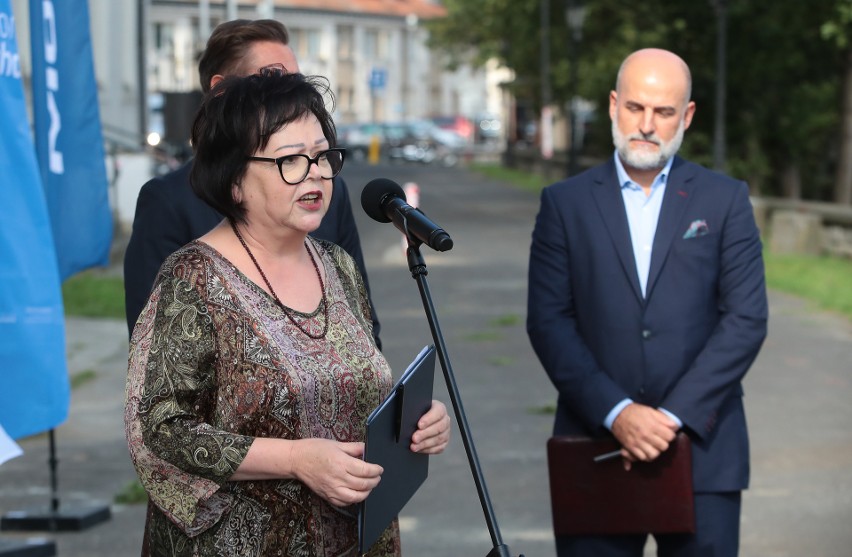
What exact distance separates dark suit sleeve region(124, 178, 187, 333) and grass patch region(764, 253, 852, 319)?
36.4 feet

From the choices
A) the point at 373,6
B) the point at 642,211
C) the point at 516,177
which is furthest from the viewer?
the point at 373,6

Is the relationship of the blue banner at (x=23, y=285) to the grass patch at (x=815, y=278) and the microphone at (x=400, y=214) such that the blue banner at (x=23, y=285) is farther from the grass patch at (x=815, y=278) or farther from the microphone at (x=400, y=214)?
the grass patch at (x=815, y=278)

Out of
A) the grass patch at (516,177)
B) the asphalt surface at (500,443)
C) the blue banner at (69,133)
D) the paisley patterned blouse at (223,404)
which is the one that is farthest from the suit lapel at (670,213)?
the grass patch at (516,177)

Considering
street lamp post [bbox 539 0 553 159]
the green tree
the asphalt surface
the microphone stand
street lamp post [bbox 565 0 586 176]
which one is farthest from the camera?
street lamp post [bbox 539 0 553 159]

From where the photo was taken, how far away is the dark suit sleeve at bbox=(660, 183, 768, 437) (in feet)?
14.2

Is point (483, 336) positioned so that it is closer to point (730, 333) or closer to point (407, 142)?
point (730, 333)

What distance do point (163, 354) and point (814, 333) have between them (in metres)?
10.9

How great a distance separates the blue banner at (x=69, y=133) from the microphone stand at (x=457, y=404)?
3.64 meters

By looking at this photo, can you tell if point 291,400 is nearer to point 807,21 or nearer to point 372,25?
point 807,21

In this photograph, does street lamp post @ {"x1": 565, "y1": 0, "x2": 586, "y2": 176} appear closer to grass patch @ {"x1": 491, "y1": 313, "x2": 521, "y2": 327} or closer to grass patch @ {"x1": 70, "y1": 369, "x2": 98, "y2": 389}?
grass patch @ {"x1": 491, "y1": 313, "x2": 521, "y2": 327}

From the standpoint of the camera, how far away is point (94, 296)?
53.4 ft

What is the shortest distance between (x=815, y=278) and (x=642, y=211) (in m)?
13.0

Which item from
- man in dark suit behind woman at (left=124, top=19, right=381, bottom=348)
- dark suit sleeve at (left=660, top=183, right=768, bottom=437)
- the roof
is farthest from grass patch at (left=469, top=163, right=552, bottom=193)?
man in dark suit behind woman at (left=124, top=19, right=381, bottom=348)

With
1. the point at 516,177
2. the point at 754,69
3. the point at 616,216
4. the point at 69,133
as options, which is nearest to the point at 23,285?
the point at 69,133
